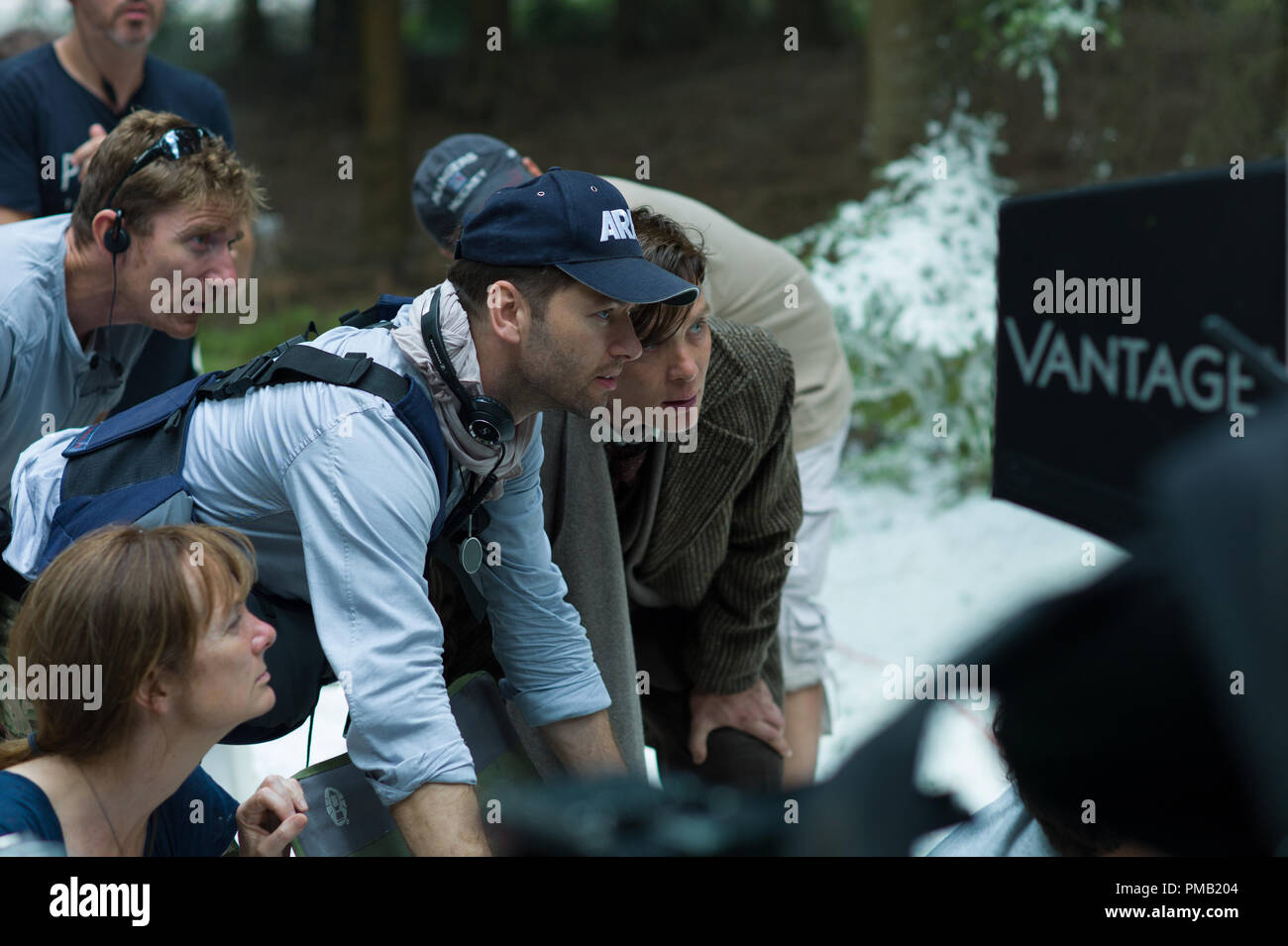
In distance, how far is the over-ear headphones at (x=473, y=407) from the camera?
1812mm

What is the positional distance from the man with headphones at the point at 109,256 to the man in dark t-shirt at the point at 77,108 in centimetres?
47

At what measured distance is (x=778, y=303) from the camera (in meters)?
3.26

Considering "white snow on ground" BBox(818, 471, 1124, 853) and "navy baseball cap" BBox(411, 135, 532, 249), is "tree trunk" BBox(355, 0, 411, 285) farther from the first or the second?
"navy baseball cap" BBox(411, 135, 532, 249)

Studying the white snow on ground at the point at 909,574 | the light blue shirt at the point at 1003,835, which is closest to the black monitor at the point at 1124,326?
the light blue shirt at the point at 1003,835

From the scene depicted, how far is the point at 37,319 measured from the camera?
7.54 ft

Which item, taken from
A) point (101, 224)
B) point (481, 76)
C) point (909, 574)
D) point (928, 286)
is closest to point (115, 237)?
point (101, 224)

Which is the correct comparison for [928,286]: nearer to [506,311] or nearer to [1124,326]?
[506,311]

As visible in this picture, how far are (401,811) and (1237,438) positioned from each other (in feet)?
4.05

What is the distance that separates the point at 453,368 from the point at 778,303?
1580 mm

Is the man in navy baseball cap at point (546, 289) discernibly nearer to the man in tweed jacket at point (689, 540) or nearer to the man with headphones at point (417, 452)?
the man with headphones at point (417, 452)

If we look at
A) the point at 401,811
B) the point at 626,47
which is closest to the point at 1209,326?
the point at 401,811

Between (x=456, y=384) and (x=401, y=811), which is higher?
(x=456, y=384)
